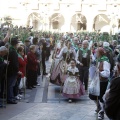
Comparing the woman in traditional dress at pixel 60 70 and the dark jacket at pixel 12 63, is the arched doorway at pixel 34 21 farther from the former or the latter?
the dark jacket at pixel 12 63

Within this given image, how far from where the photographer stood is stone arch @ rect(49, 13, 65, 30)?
55.8 m

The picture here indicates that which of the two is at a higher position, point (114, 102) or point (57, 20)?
point (57, 20)

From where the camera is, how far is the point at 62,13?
55625 mm

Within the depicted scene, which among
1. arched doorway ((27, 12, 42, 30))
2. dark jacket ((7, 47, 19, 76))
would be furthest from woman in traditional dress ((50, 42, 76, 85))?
arched doorway ((27, 12, 42, 30))

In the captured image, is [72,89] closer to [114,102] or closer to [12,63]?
[12,63]

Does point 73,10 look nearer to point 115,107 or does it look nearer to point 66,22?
point 66,22

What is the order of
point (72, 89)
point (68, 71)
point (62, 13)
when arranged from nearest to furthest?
point (72, 89) → point (68, 71) → point (62, 13)

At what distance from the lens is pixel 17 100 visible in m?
10.5

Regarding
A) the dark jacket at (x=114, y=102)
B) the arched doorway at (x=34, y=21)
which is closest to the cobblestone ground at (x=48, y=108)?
the dark jacket at (x=114, y=102)

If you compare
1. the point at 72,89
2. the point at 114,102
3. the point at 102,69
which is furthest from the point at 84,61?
the point at 114,102

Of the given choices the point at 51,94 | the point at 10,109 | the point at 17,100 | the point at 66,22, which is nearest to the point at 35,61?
the point at 51,94

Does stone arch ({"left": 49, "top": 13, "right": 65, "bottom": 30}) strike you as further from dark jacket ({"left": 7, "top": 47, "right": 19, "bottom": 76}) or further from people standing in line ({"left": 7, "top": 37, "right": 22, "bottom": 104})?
dark jacket ({"left": 7, "top": 47, "right": 19, "bottom": 76})

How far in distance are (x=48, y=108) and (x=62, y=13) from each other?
4695 centimetres

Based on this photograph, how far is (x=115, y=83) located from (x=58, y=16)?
51.7 metres
